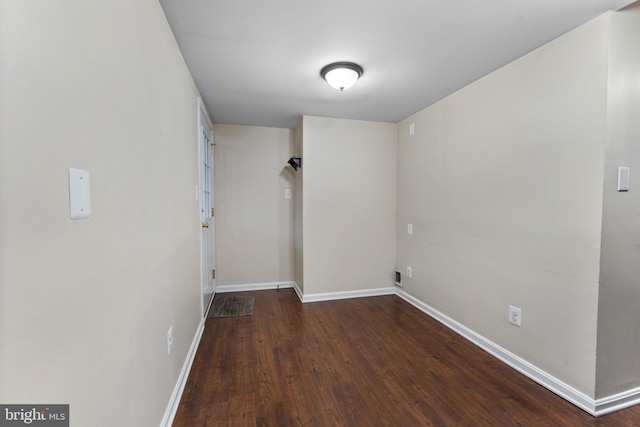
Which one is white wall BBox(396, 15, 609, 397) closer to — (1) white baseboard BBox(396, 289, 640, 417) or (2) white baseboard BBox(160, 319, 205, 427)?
(1) white baseboard BBox(396, 289, 640, 417)

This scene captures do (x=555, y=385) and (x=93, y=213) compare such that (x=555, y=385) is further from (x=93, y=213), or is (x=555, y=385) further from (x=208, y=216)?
(x=208, y=216)

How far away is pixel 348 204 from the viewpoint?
3.53m

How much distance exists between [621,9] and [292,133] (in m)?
3.13

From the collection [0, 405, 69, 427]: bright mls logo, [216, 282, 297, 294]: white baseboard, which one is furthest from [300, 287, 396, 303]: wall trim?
[0, 405, 69, 427]: bright mls logo

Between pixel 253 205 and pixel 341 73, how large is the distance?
2.24 m

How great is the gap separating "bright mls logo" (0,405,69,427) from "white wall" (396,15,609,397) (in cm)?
241

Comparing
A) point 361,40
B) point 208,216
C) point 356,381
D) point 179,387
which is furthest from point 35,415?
point 208,216

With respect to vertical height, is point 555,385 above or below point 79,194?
below

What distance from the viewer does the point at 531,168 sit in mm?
1944

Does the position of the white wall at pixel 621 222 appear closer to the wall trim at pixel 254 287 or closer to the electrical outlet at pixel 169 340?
the electrical outlet at pixel 169 340

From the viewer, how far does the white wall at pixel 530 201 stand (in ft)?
5.39

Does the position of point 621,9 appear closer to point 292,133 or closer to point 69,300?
point 69,300

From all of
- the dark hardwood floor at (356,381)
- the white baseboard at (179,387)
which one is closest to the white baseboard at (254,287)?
the dark hardwood floor at (356,381)

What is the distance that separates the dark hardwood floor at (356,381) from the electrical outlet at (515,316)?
341 mm
